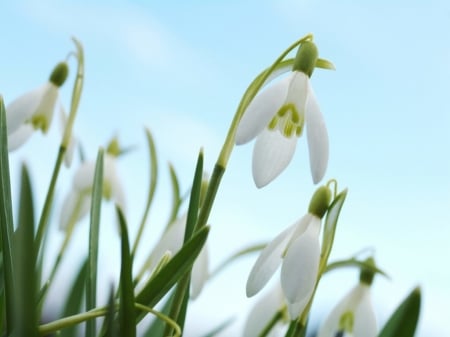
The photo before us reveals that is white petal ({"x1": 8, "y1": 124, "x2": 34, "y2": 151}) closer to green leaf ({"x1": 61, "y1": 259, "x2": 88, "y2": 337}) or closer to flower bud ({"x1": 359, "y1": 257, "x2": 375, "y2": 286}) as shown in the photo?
green leaf ({"x1": 61, "y1": 259, "x2": 88, "y2": 337})

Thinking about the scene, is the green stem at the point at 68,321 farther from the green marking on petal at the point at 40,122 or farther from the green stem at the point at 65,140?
the green marking on petal at the point at 40,122

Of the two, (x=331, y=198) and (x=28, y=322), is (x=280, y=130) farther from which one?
(x=28, y=322)

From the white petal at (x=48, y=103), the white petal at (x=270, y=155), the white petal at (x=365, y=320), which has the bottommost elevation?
the white petal at (x=365, y=320)

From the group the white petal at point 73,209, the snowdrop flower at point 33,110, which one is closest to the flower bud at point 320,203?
the snowdrop flower at point 33,110

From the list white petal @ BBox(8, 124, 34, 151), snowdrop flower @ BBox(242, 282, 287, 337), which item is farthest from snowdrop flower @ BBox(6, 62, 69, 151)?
snowdrop flower @ BBox(242, 282, 287, 337)

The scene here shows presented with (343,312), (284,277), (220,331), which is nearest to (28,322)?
(284,277)

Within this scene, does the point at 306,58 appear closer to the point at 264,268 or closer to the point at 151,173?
the point at 264,268

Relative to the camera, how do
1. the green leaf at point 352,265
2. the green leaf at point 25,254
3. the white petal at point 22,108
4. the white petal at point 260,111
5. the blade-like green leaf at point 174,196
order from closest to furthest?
the green leaf at point 25,254 < the white petal at point 260,111 < the green leaf at point 352,265 < the white petal at point 22,108 < the blade-like green leaf at point 174,196
